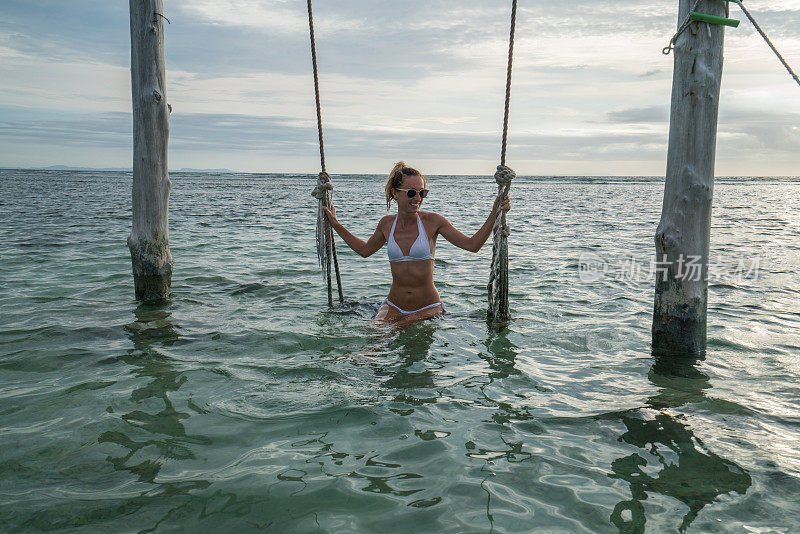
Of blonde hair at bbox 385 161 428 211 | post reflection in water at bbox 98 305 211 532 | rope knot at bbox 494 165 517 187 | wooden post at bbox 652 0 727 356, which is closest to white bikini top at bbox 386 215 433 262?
blonde hair at bbox 385 161 428 211

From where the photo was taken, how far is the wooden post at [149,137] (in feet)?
21.6

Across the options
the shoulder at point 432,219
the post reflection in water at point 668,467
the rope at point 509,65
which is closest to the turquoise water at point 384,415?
the post reflection in water at point 668,467

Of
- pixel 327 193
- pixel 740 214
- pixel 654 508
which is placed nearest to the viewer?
pixel 654 508

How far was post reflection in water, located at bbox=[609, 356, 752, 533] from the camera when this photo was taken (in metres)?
2.99

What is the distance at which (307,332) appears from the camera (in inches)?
248

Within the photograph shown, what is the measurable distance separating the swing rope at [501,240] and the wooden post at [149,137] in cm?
398

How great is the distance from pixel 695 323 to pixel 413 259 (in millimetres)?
2814

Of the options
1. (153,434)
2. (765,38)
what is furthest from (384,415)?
(765,38)

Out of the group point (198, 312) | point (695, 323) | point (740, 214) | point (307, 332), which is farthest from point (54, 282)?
point (740, 214)

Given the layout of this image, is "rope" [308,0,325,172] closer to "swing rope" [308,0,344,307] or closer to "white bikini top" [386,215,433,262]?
"swing rope" [308,0,344,307]

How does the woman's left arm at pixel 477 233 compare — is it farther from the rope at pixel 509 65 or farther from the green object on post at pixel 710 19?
the green object on post at pixel 710 19

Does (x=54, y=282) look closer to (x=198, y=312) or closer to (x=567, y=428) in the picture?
(x=198, y=312)

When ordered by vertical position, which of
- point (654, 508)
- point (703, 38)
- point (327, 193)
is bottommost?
point (654, 508)

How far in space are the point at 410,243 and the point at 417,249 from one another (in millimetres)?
115
